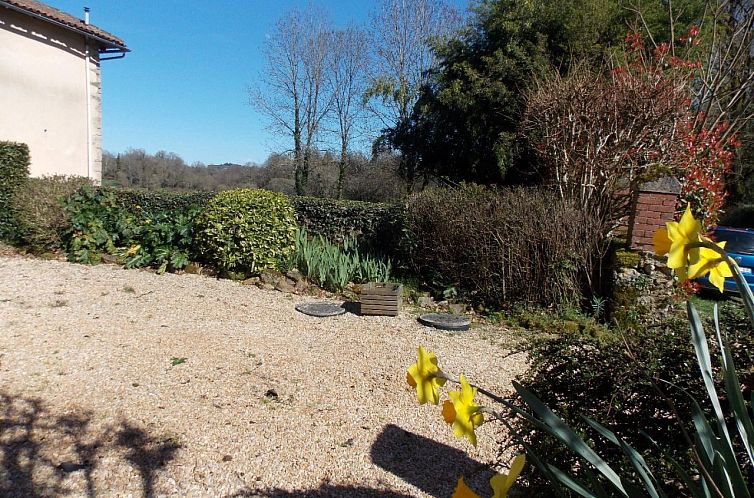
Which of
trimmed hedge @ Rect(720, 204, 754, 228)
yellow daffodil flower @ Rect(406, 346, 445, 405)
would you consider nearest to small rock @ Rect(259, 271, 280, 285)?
yellow daffodil flower @ Rect(406, 346, 445, 405)

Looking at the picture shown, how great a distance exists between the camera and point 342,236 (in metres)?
8.17

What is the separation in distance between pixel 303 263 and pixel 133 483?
15.6 ft

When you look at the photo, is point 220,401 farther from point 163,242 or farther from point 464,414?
point 163,242

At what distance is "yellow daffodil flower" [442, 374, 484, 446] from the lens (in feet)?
3.73

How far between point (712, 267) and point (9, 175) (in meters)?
10.9

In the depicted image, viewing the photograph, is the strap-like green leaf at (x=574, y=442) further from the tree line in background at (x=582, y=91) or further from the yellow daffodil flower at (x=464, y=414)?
the tree line in background at (x=582, y=91)

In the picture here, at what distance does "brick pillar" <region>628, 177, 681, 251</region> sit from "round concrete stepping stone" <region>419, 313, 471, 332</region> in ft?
7.01

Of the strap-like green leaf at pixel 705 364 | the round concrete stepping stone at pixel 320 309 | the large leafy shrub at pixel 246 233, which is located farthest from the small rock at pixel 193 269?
the strap-like green leaf at pixel 705 364

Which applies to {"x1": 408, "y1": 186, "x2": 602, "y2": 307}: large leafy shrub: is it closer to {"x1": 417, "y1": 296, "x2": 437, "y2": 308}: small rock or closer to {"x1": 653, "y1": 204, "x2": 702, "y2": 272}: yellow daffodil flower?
{"x1": 417, "y1": 296, "x2": 437, "y2": 308}: small rock

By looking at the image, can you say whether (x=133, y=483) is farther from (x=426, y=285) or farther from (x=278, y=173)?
(x=278, y=173)

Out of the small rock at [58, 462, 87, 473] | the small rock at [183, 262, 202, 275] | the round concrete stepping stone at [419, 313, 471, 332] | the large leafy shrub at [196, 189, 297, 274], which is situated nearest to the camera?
the small rock at [58, 462, 87, 473]

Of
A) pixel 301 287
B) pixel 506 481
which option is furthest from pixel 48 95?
pixel 506 481

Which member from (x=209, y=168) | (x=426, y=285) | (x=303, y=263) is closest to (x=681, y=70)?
(x=426, y=285)

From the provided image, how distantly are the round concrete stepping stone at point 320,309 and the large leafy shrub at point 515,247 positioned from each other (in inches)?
62.7
